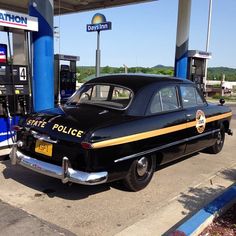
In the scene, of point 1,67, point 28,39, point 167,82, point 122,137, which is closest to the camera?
point 122,137

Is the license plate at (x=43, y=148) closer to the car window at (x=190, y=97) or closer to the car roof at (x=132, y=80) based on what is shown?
the car roof at (x=132, y=80)

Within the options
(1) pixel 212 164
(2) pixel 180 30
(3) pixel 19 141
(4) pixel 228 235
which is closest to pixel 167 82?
(1) pixel 212 164

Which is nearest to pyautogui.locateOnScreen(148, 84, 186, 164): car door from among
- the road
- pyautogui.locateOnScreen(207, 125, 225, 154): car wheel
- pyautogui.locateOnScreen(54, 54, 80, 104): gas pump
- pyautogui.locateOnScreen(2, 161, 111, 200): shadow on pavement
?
the road

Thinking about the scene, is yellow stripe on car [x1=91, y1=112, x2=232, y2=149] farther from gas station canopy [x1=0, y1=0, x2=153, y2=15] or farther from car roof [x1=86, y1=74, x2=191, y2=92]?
gas station canopy [x1=0, y1=0, x2=153, y2=15]

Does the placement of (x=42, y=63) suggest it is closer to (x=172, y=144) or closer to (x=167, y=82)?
(x=167, y=82)

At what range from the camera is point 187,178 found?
6.01 meters

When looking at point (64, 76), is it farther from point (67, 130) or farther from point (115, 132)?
point (115, 132)

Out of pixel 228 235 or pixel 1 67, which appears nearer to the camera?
pixel 228 235

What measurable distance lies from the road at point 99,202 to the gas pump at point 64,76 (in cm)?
852

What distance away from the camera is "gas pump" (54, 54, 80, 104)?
14664 millimetres

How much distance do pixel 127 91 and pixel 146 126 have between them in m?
0.68

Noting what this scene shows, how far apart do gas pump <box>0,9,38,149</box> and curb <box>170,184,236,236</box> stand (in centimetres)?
418

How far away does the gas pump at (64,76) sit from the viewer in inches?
577

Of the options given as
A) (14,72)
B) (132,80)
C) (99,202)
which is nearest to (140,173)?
(99,202)
